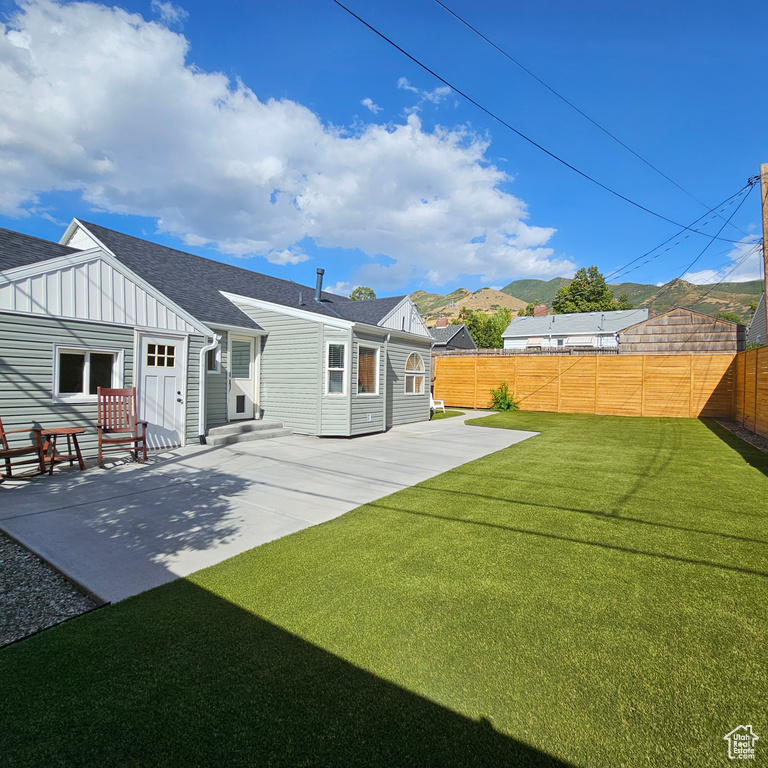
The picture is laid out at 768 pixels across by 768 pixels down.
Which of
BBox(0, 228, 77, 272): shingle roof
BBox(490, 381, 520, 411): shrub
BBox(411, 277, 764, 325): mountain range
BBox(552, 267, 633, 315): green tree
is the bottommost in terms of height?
BBox(490, 381, 520, 411): shrub

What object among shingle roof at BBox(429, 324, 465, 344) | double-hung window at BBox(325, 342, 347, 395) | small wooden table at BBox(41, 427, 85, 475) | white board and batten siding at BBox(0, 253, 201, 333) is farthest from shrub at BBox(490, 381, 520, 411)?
shingle roof at BBox(429, 324, 465, 344)

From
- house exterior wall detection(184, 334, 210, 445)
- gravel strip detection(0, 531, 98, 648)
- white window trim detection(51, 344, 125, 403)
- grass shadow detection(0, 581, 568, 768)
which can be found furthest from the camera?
house exterior wall detection(184, 334, 210, 445)

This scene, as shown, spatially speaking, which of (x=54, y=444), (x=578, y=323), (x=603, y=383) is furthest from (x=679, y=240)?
(x=578, y=323)

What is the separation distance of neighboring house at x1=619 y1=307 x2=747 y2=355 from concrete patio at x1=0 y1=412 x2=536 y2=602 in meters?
18.7

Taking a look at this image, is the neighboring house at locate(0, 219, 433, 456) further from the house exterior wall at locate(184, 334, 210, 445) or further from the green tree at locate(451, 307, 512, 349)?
the green tree at locate(451, 307, 512, 349)

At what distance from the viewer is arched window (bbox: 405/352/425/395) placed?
13235 mm

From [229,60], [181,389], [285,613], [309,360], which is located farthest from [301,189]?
[285,613]

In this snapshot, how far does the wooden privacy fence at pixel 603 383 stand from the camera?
14406 mm

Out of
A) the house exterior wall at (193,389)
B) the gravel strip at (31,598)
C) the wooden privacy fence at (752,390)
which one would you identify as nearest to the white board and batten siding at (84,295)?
the house exterior wall at (193,389)

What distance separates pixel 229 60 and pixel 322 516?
35.0 ft

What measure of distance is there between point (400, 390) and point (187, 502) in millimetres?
8513

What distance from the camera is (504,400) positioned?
1745cm

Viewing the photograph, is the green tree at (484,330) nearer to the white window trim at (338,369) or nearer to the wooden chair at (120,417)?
the white window trim at (338,369)

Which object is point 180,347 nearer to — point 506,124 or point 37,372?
point 37,372
